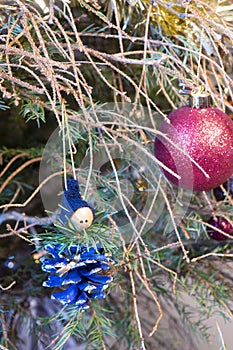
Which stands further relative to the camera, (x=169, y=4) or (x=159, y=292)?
(x=159, y=292)

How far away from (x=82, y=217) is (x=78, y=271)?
4 cm

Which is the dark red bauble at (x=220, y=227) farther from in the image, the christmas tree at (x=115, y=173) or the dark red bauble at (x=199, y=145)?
the dark red bauble at (x=199, y=145)

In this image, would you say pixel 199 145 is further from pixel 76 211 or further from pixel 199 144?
pixel 76 211

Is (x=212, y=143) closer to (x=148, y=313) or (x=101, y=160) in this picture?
(x=101, y=160)

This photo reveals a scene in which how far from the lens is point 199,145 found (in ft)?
1.28

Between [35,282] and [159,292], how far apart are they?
0.43 feet

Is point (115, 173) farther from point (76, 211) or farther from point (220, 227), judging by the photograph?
point (220, 227)

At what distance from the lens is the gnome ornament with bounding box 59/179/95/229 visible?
1.20 ft

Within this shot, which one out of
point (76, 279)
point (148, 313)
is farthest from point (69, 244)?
point (148, 313)

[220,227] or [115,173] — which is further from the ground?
[115,173]

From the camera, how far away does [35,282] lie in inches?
22.0

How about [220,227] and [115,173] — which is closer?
[115,173]

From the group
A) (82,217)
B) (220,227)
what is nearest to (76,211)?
(82,217)

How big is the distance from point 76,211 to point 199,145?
0.10 meters
